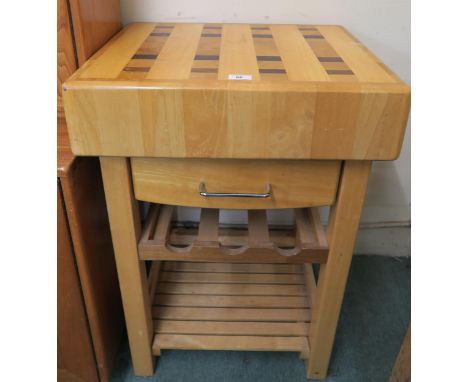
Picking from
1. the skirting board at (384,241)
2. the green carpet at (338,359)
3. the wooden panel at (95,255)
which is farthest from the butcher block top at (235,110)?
the skirting board at (384,241)

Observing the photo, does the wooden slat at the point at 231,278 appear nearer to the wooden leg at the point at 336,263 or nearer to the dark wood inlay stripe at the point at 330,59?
the wooden leg at the point at 336,263

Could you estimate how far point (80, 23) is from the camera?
0.74 m

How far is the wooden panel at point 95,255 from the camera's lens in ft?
2.51

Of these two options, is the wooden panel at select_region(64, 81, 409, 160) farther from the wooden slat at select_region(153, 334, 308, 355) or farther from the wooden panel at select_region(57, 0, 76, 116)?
the wooden slat at select_region(153, 334, 308, 355)

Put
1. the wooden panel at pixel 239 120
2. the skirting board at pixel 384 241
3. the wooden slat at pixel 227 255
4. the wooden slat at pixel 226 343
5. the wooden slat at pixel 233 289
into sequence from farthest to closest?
the skirting board at pixel 384 241, the wooden slat at pixel 233 289, the wooden slat at pixel 226 343, the wooden slat at pixel 227 255, the wooden panel at pixel 239 120

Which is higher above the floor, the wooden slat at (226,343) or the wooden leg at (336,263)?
the wooden leg at (336,263)

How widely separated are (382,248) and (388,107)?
946 mm

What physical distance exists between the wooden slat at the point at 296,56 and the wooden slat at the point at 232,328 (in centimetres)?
64

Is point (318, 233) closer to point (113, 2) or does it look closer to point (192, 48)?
point (192, 48)

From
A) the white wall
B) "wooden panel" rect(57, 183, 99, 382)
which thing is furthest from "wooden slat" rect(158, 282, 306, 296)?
the white wall

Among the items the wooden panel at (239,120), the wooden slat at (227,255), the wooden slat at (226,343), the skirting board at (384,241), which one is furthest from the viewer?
the skirting board at (384,241)

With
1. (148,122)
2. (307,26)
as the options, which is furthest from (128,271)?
(307,26)

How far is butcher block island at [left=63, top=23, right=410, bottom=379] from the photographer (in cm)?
61

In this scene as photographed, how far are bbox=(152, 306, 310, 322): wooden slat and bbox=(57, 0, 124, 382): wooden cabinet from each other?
137 millimetres
